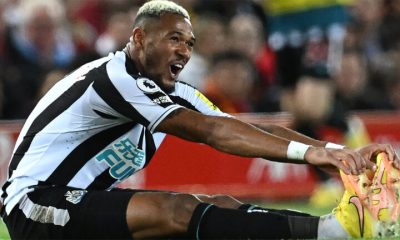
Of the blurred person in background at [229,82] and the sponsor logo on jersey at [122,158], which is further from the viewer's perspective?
the blurred person in background at [229,82]

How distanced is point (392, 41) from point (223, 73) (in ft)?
13.3

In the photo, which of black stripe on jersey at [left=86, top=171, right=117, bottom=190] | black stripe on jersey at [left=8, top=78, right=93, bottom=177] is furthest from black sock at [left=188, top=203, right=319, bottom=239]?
black stripe on jersey at [left=8, top=78, right=93, bottom=177]

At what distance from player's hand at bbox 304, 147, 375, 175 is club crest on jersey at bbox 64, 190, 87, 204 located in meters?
1.46

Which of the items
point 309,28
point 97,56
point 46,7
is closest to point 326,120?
point 309,28

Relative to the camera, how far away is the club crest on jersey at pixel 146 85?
266 inches

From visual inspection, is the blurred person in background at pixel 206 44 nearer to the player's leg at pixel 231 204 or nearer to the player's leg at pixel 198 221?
the player's leg at pixel 231 204

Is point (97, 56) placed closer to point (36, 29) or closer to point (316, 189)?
point (36, 29)

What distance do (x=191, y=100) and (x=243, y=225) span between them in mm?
1192

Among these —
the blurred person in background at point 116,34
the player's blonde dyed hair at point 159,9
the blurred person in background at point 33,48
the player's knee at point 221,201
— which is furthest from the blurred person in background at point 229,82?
the player's blonde dyed hair at point 159,9

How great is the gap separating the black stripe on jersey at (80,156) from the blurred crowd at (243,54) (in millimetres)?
6376

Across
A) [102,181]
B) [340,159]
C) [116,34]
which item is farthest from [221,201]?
[116,34]

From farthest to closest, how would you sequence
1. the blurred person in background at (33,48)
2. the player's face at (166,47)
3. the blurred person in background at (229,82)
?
the blurred person in background at (33,48), the blurred person in background at (229,82), the player's face at (166,47)

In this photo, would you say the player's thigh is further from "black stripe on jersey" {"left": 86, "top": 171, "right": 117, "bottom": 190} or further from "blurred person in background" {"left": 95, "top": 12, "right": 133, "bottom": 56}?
"blurred person in background" {"left": 95, "top": 12, "right": 133, "bottom": 56}

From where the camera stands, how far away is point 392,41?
661 inches
